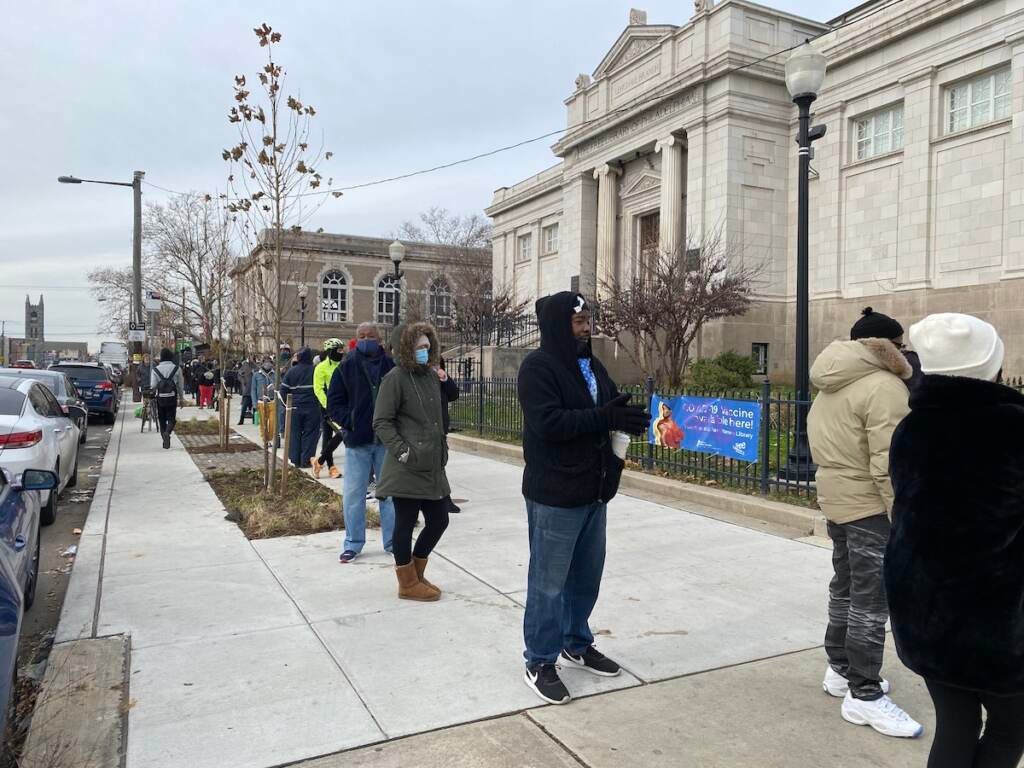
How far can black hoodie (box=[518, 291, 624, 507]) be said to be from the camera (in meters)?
3.44

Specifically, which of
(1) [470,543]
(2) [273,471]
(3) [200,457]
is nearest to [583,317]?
(1) [470,543]

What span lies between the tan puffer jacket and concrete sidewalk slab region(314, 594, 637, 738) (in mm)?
1457

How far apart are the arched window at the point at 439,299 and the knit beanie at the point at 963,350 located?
48.4 m

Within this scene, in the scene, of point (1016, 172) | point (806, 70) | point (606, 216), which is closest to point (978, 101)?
point (1016, 172)

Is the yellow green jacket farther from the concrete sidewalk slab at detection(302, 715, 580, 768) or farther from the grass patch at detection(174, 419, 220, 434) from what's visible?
the grass patch at detection(174, 419, 220, 434)

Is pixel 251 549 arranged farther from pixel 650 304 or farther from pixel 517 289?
pixel 517 289

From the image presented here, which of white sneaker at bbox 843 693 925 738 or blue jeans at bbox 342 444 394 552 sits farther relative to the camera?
blue jeans at bbox 342 444 394 552

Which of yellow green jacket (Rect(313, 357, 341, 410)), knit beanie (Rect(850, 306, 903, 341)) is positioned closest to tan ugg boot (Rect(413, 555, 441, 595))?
knit beanie (Rect(850, 306, 903, 341))

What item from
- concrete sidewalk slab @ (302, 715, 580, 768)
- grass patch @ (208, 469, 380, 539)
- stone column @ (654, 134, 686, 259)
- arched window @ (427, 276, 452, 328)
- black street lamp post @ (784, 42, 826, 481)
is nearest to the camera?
concrete sidewalk slab @ (302, 715, 580, 768)

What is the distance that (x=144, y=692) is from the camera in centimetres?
376

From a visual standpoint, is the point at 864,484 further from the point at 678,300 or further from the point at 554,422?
the point at 678,300

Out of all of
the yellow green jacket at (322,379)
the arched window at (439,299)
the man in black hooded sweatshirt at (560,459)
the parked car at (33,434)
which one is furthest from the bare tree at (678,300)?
the arched window at (439,299)

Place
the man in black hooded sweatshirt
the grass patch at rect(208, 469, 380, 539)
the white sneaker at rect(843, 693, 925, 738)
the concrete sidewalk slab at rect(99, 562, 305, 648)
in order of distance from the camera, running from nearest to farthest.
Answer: the white sneaker at rect(843, 693, 925, 738) → the man in black hooded sweatshirt → the concrete sidewalk slab at rect(99, 562, 305, 648) → the grass patch at rect(208, 469, 380, 539)

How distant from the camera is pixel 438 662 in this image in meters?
4.11
